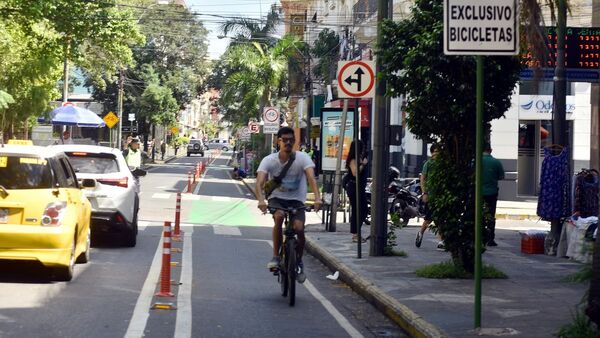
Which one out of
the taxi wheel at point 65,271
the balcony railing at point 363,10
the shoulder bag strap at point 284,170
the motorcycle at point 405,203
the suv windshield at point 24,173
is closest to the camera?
the shoulder bag strap at point 284,170

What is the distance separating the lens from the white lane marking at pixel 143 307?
9.17m

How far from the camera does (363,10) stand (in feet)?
149

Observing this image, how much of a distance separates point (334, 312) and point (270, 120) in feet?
95.2

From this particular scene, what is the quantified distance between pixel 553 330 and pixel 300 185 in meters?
3.75

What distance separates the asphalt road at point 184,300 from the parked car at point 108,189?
16.1 inches

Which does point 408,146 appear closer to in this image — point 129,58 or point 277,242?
point 129,58

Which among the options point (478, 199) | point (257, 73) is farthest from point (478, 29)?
point (257, 73)

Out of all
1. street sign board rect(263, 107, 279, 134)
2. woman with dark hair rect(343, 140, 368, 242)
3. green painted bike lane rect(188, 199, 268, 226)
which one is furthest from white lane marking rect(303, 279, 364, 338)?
street sign board rect(263, 107, 279, 134)

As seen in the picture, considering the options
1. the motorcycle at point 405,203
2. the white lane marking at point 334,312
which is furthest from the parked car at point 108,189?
the motorcycle at point 405,203

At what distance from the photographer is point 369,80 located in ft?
52.0

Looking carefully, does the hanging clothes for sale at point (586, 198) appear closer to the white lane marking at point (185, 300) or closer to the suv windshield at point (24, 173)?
the white lane marking at point (185, 300)

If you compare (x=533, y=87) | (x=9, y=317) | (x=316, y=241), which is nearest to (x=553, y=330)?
(x=533, y=87)

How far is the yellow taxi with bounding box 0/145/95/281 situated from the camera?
1175cm

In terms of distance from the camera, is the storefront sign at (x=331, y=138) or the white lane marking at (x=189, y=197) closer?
the storefront sign at (x=331, y=138)
